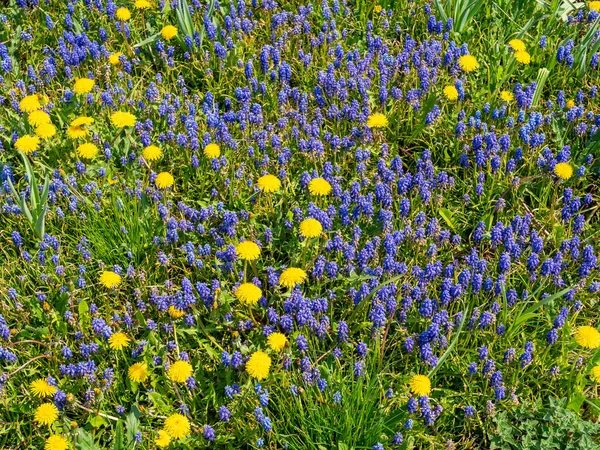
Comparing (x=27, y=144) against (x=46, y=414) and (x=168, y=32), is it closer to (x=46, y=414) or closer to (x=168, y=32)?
(x=168, y=32)

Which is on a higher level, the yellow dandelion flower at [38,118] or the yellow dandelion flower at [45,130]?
the yellow dandelion flower at [38,118]

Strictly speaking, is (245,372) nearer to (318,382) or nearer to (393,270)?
(318,382)

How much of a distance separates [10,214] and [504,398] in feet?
9.87

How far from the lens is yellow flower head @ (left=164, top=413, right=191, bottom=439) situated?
3.13 m

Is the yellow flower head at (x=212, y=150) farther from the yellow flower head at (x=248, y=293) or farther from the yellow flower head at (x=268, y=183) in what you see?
the yellow flower head at (x=248, y=293)

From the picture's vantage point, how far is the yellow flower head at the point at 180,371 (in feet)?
10.7

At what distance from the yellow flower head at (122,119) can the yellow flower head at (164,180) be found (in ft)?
1.56

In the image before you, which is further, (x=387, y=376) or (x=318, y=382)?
(x=387, y=376)

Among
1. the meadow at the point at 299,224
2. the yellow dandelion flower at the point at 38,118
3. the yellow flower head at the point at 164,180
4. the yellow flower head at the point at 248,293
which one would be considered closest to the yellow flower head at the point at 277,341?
the meadow at the point at 299,224

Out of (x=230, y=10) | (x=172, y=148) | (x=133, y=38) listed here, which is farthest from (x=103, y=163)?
(x=230, y=10)

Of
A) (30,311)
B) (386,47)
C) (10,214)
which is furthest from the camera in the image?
(386,47)

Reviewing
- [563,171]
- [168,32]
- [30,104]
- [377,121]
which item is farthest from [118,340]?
[563,171]

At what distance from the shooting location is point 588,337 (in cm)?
336

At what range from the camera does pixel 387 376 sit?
3.53 meters
